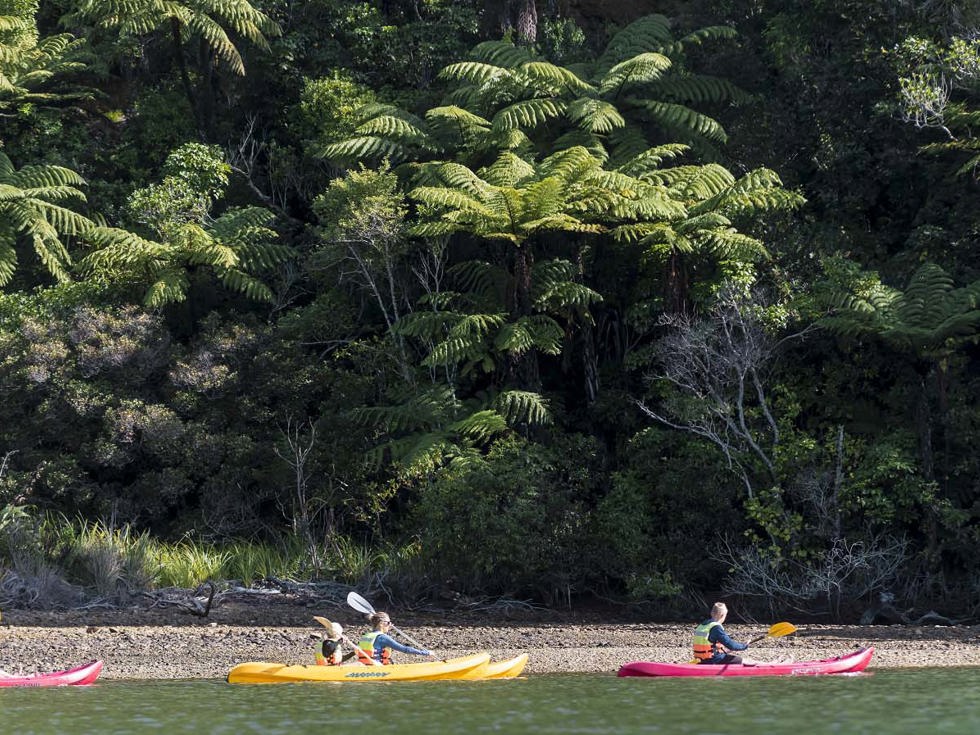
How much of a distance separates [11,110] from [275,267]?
24.6 feet

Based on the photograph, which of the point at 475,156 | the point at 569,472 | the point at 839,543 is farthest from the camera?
the point at 475,156

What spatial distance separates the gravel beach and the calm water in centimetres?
77

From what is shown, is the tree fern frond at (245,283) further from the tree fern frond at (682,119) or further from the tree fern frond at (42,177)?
the tree fern frond at (682,119)

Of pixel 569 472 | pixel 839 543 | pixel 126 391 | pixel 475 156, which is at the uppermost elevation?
pixel 475 156

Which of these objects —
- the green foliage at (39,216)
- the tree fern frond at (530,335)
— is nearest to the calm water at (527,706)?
the tree fern frond at (530,335)

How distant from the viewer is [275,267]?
21.5m

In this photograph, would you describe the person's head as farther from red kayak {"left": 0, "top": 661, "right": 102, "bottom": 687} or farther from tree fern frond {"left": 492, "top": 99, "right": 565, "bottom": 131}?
tree fern frond {"left": 492, "top": 99, "right": 565, "bottom": 131}

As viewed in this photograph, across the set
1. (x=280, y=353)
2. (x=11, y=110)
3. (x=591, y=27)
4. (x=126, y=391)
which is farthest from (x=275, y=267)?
(x=591, y=27)

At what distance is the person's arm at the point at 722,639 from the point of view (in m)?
13.2

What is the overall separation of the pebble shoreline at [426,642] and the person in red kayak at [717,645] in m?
0.90

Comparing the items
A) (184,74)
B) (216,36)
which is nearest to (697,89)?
(216,36)

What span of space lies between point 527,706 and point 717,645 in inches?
103

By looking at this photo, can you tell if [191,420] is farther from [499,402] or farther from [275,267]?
[499,402]

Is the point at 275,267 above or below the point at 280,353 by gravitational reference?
above
